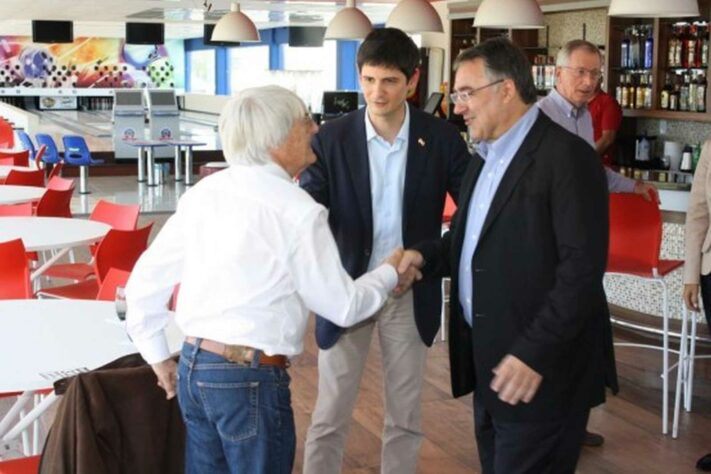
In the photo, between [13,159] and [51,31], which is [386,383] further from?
[51,31]

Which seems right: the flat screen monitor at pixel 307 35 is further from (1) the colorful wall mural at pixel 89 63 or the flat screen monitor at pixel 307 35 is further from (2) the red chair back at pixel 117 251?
(2) the red chair back at pixel 117 251

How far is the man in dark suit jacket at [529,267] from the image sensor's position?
2.36 metres

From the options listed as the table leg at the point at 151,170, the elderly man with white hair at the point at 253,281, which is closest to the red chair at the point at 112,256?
the elderly man with white hair at the point at 253,281

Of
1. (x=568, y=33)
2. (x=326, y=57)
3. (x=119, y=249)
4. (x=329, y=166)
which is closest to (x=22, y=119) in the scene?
(x=326, y=57)

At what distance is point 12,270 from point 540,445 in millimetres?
2670

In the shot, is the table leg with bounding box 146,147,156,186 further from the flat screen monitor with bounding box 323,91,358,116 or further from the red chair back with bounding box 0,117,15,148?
the flat screen monitor with bounding box 323,91,358,116

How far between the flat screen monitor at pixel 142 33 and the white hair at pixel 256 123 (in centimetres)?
1968

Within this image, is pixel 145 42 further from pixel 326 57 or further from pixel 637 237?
pixel 637 237

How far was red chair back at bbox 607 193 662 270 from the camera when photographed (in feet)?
15.3

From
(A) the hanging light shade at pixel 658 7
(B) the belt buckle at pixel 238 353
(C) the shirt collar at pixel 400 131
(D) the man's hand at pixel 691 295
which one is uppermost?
(A) the hanging light shade at pixel 658 7

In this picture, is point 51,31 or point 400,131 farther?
point 51,31

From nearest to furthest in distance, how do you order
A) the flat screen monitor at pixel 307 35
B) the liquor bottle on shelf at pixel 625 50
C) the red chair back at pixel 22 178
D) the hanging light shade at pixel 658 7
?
the hanging light shade at pixel 658 7, the red chair back at pixel 22 178, the liquor bottle on shelf at pixel 625 50, the flat screen monitor at pixel 307 35

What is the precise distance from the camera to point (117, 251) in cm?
499

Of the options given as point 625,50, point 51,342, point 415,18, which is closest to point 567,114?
point 51,342
